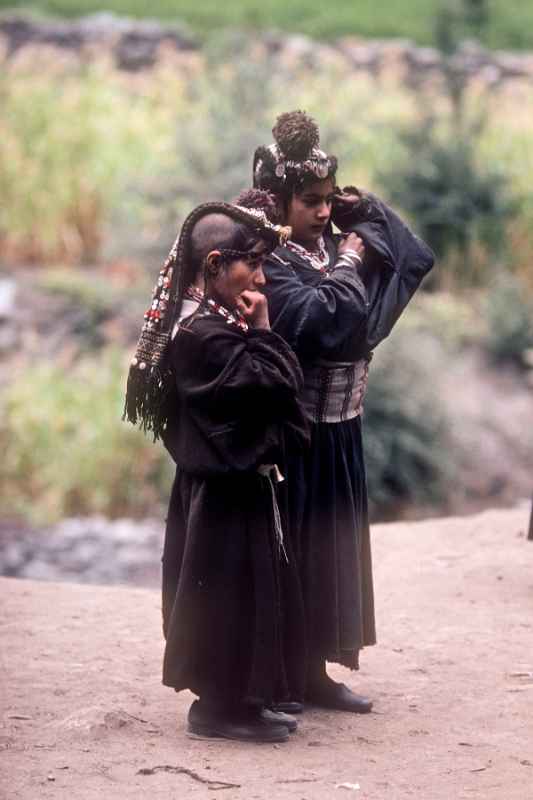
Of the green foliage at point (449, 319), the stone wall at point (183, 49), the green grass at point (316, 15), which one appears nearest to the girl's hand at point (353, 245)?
the green foliage at point (449, 319)

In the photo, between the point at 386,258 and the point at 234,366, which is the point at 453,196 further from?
the point at 234,366

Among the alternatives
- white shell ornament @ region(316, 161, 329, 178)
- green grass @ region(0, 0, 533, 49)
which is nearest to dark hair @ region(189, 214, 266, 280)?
white shell ornament @ region(316, 161, 329, 178)

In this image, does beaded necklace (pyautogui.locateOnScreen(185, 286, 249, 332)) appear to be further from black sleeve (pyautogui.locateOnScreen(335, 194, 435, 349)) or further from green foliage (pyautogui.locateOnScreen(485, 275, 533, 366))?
green foliage (pyautogui.locateOnScreen(485, 275, 533, 366))

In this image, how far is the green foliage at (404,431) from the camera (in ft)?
34.4

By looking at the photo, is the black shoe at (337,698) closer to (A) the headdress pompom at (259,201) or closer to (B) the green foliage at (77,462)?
(A) the headdress pompom at (259,201)

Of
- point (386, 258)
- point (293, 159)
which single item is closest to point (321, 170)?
point (293, 159)

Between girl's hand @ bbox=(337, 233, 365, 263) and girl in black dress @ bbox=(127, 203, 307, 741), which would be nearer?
girl in black dress @ bbox=(127, 203, 307, 741)

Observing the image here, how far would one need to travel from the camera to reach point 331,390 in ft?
15.5

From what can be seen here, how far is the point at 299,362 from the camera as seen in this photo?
4.61m

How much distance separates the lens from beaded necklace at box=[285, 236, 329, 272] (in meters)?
4.68

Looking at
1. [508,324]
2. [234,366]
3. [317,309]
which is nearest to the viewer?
[234,366]

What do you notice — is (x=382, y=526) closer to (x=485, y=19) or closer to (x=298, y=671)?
(x=298, y=671)

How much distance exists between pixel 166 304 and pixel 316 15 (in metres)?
19.8

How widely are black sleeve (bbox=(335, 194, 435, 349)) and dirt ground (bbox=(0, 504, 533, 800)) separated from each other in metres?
1.23
